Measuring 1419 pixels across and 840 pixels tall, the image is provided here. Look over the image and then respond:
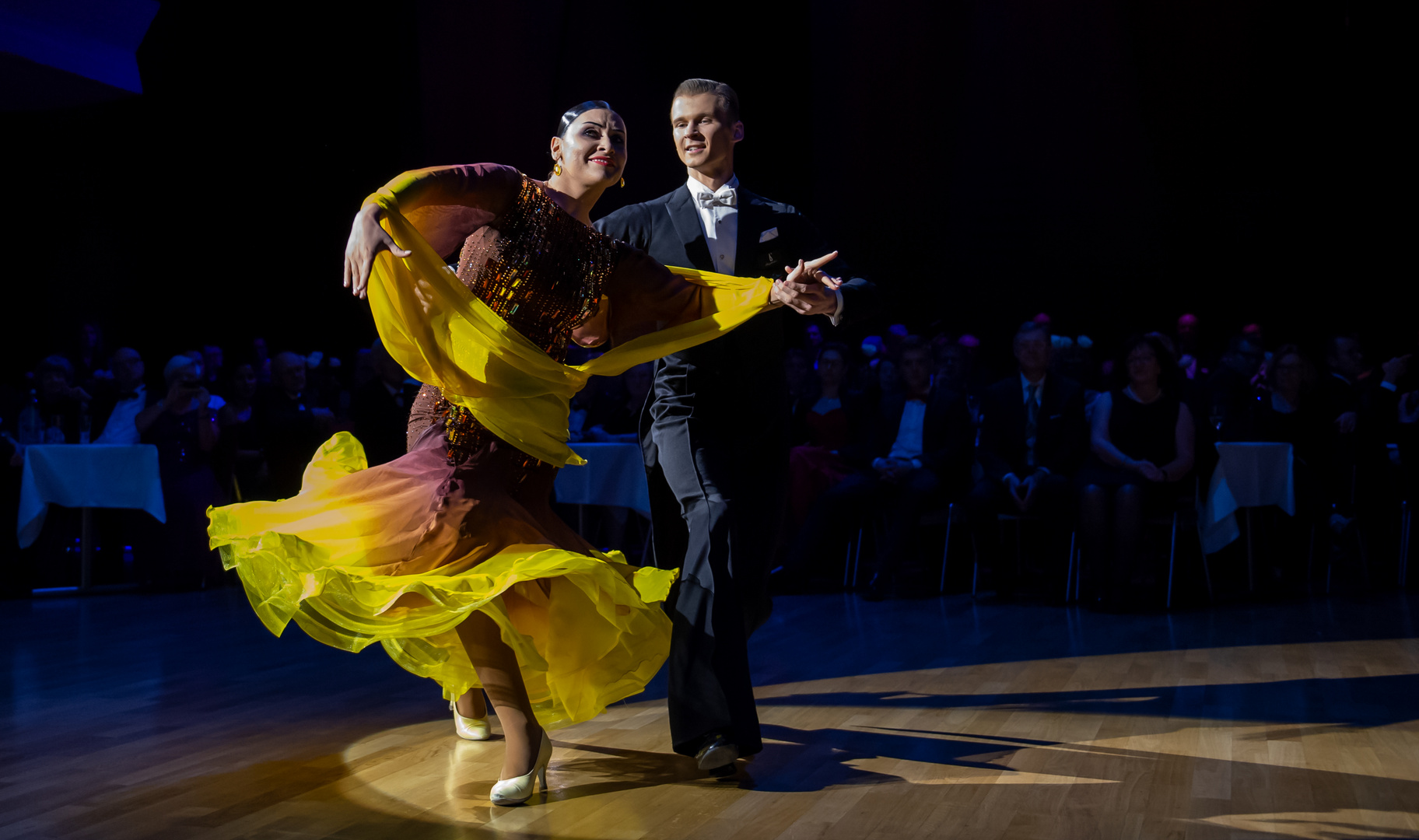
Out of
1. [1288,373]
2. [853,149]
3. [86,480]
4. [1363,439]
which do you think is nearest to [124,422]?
[86,480]

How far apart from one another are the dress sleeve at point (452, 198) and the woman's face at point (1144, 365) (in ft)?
13.7

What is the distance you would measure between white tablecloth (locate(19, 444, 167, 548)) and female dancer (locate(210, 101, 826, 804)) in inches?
166

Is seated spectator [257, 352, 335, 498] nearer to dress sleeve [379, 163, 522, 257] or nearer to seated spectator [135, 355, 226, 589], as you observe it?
seated spectator [135, 355, 226, 589]

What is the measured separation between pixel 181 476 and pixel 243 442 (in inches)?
15.8

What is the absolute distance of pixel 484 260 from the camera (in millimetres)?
2496

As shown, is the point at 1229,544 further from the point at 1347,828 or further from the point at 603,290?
the point at 603,290

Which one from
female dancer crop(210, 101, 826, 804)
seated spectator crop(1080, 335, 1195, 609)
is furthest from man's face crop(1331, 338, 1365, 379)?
female dancer crop(210, 101, 826, 804)

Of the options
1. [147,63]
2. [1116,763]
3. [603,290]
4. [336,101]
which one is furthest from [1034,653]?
[147,63]

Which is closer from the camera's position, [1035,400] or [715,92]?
[715,92]

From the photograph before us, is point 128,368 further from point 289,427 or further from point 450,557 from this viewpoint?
point 450,557

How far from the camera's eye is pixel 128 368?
6625 millimetres

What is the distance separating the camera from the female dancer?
229cm

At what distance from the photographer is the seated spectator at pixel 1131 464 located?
5.56 metres

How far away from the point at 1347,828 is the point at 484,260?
6.92ft
